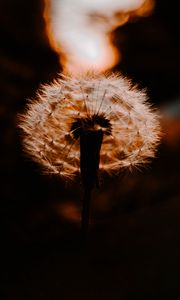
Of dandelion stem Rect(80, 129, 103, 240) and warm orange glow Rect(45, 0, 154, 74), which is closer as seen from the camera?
dandelion stem Rect(80, 129, 103, 240)

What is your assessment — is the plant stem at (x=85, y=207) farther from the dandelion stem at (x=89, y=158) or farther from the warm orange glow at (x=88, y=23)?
the warm orange glow at (x=88, y=23)

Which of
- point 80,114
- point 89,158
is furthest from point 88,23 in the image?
point 89,158

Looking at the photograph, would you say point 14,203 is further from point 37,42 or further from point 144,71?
point 144,71

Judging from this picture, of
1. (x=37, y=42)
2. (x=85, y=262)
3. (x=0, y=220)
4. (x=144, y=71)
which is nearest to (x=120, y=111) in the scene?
(x=85, y=262)

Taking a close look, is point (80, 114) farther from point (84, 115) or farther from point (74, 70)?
point (74, 70)

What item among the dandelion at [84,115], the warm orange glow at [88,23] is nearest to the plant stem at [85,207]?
the dandelion at [84,115]

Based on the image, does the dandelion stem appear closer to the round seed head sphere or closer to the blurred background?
the round seed head sphere

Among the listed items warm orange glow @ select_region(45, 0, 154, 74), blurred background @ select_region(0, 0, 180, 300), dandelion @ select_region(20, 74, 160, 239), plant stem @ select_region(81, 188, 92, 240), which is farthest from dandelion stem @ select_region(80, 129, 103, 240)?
warm orange glow @ select_region(45, 0, 154, 74)
